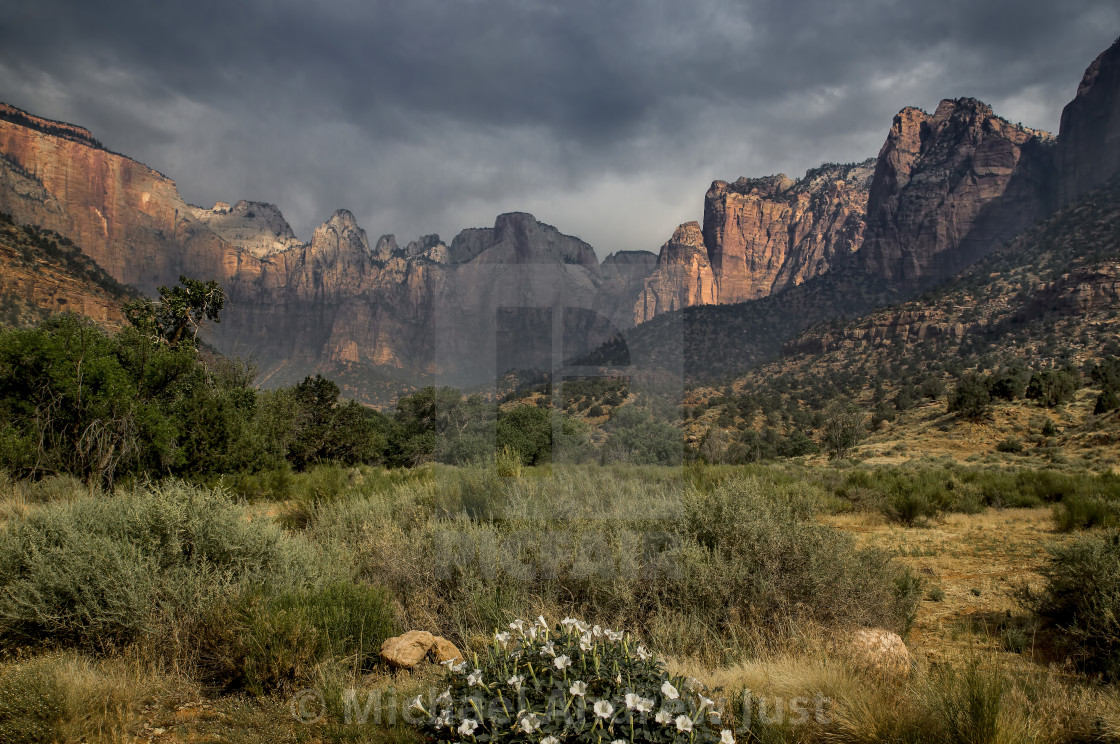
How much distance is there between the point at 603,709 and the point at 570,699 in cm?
33

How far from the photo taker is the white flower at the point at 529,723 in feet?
7.52

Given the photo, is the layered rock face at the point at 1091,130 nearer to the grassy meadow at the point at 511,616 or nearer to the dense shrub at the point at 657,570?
the grassy meadow at the point at 511,616

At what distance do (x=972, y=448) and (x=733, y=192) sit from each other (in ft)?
427

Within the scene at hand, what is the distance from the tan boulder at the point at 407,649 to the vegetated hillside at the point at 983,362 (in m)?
28.2

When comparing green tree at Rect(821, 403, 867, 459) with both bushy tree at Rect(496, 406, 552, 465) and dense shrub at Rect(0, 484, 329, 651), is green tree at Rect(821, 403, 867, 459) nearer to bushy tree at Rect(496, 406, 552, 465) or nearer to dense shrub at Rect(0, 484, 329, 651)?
bushy tree at Rect(496, 406, 552, 465)

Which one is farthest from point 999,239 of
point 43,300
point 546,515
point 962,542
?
point 43,300

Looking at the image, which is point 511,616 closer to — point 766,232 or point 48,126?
point 766,232

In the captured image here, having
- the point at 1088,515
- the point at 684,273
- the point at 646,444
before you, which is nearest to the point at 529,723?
the point at 1088,515

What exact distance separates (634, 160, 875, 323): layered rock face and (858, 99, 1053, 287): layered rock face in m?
32.0

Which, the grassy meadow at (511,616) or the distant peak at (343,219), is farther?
the distant peak at (343,219)

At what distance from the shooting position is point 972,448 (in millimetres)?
25266

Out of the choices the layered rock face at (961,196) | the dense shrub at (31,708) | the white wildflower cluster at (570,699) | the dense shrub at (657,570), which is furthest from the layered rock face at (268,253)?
the dense shrub at (31,708)

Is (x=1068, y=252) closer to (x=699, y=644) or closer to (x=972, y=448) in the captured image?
(x=972, y=448)

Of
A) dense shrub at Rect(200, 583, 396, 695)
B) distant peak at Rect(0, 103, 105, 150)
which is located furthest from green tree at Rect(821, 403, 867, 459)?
distant peak at Rect(0, 103, 105, 150)
